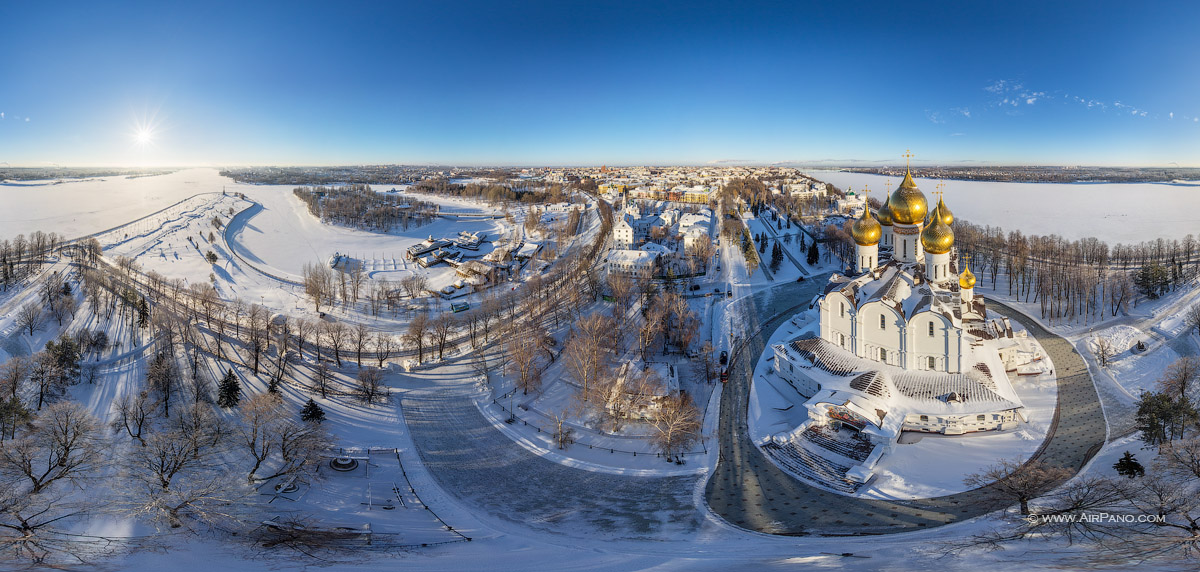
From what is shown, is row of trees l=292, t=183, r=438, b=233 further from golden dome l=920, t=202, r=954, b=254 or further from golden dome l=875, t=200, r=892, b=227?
golden dome l=920, t=202, r=954, b=254

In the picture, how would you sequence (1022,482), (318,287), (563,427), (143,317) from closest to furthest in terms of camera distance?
(1022,482), (563,427), (143,317), (318,287)

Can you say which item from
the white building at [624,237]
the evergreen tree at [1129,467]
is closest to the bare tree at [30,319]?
the white building at [624,237]

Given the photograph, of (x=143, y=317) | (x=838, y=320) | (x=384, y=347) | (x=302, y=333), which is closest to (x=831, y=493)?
(x=838, y=320)

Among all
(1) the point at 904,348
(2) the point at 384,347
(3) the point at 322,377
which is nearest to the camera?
(1) the point at 904,348

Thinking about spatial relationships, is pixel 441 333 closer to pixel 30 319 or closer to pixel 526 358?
pixel 526 358

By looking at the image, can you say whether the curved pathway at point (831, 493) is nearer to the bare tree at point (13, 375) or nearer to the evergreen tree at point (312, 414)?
the evergreen tree at point (312, 414)

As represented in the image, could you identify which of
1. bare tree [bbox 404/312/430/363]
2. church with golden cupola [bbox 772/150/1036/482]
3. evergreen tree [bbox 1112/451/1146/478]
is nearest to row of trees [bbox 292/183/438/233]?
bare tree [bbox 404/312/430/363]
